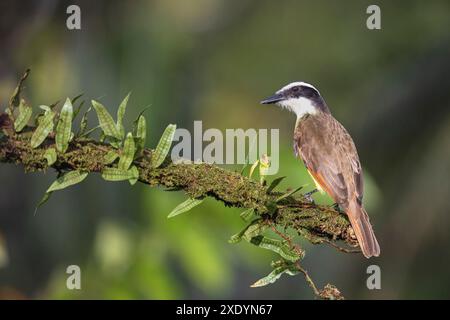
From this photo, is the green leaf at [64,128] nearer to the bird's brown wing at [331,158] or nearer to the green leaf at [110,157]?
the green leaf at [110,157]

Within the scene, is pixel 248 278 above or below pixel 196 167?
below

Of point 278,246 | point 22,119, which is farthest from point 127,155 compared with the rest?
point 278,246

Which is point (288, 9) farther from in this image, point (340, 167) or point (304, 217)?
point (304, 217)

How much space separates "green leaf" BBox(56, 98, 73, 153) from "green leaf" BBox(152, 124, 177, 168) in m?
0.39

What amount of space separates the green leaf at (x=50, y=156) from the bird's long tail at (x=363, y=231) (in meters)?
1.52

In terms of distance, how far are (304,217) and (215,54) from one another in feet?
29.6

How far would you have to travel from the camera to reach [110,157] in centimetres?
385

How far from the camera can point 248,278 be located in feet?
36.1

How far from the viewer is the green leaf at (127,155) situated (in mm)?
3814

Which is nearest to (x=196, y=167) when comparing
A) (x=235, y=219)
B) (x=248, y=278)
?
(x=235, y=219)

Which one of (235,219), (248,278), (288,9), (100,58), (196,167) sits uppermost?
(288,9)

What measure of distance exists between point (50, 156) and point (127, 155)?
32cm

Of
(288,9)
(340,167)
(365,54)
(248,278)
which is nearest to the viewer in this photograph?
(340,167)

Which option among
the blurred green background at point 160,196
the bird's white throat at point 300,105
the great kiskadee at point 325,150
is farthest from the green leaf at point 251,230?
the bird's white throat at point 300,105
